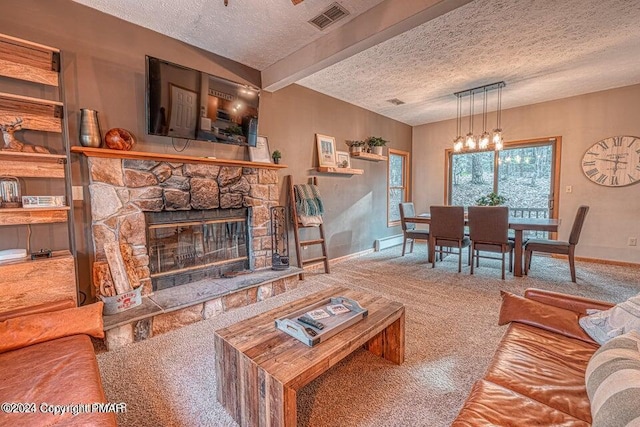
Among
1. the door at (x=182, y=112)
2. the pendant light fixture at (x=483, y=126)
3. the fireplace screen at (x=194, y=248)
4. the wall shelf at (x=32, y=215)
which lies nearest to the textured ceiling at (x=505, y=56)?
the pendant light fixture at (x=483, y=126)

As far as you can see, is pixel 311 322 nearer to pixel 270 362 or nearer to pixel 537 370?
pixel 270 362

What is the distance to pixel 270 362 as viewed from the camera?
1237 millimetres

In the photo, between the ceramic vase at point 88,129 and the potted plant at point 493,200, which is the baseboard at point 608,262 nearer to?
the potted plant at point 493,200

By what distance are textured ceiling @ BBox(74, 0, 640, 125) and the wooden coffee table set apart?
234 centimetres

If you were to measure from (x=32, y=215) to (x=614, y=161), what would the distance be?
22.2 ft

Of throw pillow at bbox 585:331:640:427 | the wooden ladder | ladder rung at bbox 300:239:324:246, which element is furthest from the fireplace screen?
throw pillow at bbox 585:331:640:427

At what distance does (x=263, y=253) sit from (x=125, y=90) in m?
2.13

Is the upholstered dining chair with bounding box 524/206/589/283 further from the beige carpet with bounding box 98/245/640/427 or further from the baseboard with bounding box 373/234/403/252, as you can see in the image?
the baseboard with bounding box 373/234/403/252

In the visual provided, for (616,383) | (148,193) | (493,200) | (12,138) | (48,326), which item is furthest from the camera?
(493,200)

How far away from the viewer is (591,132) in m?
4.28

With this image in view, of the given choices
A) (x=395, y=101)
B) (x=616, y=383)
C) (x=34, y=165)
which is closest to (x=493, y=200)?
(x=395, y=101)

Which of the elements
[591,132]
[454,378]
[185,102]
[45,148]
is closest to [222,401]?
[454,378]

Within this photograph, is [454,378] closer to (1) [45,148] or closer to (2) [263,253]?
(2) [263,253]

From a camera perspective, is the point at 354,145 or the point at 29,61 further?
the point at 354,145
